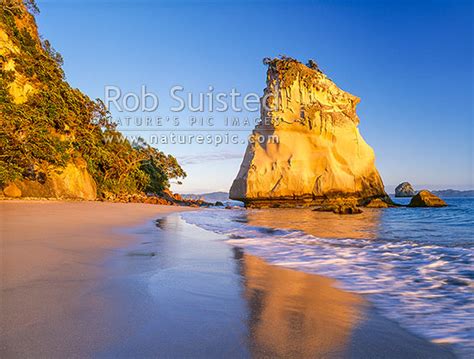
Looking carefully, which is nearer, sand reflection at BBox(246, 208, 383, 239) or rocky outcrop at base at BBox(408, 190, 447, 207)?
sand reflection at BBox(246, 208, 383, 239)

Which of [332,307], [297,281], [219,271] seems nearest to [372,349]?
[332,307]

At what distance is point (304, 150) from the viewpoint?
27.5 meters

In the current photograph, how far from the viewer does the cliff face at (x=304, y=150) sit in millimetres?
26094

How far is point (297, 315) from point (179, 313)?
2.13ft

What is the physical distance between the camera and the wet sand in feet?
4.07

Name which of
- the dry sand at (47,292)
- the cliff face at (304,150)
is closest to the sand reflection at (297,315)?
the dry sand at (47,292)

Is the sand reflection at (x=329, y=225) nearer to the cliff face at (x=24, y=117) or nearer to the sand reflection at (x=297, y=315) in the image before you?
the sand reflection at (x=297, y=315)

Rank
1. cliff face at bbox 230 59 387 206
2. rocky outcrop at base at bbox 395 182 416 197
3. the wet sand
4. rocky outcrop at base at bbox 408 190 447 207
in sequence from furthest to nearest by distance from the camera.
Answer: rocky outcrop at base at bbox 395 182 416 197 → cliff face at bbox 230 59 387 206 → rocky outcrop at base at bbox 408 190 447 207 → the wet sand

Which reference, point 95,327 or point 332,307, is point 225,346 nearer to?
point 95,327

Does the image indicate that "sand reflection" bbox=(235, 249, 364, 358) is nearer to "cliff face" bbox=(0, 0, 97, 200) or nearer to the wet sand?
the wet sand

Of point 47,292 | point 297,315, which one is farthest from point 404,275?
point 47,292

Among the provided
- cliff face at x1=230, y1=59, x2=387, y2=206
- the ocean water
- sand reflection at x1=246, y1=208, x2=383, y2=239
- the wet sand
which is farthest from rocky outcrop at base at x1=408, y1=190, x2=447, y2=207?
the wet sand

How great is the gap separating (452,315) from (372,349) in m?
0.92

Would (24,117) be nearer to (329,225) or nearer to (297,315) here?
(329,225)
